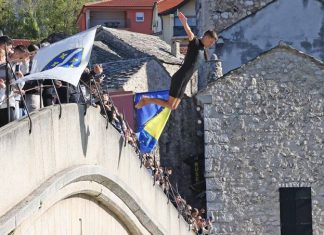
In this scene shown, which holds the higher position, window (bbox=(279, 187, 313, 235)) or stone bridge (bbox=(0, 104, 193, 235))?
stone bridge (bbox=(0, 104, 193, 235))

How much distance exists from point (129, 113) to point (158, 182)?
5.94m

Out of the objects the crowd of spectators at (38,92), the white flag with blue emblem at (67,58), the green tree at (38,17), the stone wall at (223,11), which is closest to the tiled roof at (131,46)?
the stone wall at (223,11)

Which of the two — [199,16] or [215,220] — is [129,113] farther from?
[199,16]

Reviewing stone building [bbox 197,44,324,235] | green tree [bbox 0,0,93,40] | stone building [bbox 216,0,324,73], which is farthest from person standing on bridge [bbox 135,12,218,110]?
green tree [bbox 0,0,93,40]

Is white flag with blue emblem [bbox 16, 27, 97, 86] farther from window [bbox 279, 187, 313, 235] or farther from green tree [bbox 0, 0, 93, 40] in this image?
green tree [bbox 0, 0, 93, 40]

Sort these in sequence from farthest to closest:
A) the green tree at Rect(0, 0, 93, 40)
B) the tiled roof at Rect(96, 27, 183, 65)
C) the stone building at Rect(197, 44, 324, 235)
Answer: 1. the green tree at Rect(0, 0, 93, 40)
2. the tiled roof at Rect(96, 27, 183, 65)
3. the stone building at Rect(197, 44, 324, 235)

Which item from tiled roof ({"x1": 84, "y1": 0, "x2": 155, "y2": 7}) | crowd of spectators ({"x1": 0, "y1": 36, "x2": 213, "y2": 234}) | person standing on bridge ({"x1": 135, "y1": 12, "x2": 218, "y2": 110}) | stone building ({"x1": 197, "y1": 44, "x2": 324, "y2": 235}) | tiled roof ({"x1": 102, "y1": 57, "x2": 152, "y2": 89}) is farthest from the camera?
tiled roof ({"x1": 84, "y1": 0, "x2": 155, "y2": 7})

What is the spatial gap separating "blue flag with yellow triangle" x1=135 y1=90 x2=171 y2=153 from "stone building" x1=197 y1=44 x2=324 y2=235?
1843mm

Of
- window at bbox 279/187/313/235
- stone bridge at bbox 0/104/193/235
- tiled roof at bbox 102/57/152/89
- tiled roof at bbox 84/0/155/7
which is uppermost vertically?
tiled roof at bbox 84/0/155/7

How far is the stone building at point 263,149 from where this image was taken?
23.0 metres

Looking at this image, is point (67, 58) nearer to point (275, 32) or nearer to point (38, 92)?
point (38, 92)

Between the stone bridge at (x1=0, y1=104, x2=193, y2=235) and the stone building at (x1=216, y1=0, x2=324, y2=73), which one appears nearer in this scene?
the stone bridge at (x1=0, y1=104, x2=193, y2=235)

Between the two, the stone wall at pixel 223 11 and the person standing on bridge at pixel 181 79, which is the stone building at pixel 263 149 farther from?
the person standing on bridge at pixel 181 79

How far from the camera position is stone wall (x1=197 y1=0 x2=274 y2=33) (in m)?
26.6
